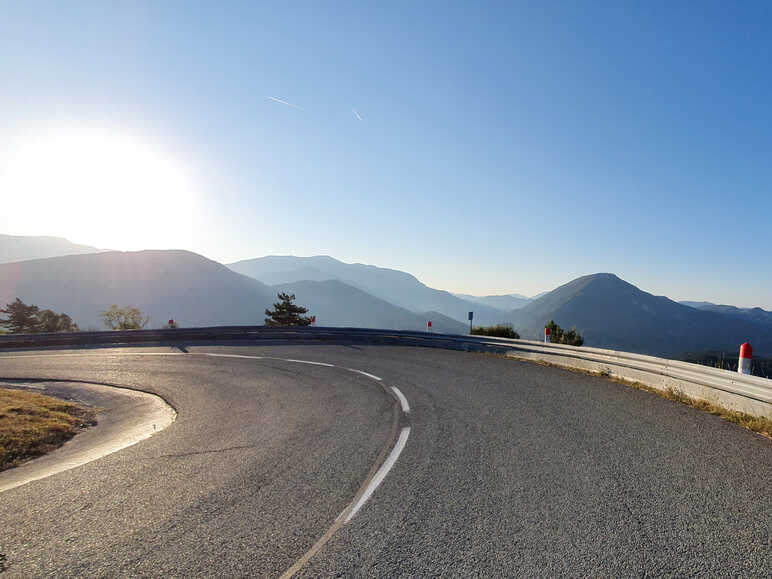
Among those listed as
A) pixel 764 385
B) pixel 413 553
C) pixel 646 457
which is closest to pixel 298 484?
pixel 413 553

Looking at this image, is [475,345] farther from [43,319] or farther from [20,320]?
[20,320]

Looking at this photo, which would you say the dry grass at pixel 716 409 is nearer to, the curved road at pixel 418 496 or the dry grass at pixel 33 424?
the curved road at pixel 418 496

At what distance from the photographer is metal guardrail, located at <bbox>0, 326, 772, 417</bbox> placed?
7.22 m

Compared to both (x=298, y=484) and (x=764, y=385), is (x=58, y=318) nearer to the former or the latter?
(x=298, y=484)

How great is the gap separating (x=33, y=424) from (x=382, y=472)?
5.95 meters

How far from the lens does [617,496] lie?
12.8ft

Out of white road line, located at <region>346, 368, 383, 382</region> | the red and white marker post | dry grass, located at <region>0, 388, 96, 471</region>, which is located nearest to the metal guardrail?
the red and white marker post

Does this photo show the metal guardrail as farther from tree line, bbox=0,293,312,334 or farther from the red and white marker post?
tree line, bbox=0,293,312,334

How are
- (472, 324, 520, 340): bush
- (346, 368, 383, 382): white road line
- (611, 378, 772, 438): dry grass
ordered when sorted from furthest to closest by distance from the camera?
(472, 324, 520, 340): bush < (346, 368, 383, 382): white road line < (611, 378, 772, 438): dry grass

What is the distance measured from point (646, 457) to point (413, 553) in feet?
11.8

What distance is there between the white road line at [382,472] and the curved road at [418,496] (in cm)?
7

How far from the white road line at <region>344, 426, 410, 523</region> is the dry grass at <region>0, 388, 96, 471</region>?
4.58 metres

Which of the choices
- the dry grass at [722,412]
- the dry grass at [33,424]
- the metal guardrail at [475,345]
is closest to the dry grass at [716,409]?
the dry grass at [722,412]

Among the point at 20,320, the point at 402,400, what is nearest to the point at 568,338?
the point at 402,400
